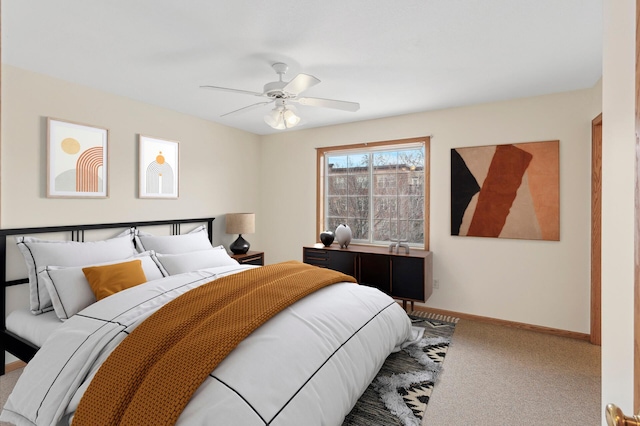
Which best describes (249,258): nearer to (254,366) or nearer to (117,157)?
(117,157)

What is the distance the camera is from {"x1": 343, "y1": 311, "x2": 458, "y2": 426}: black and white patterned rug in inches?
79.7

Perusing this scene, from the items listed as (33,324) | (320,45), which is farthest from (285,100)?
(33,324)

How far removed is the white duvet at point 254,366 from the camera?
136cm

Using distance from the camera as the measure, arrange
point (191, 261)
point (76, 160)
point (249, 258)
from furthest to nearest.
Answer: point (249, 258), point (191, 261), point (76, 160)

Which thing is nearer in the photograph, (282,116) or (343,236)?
(282,116)

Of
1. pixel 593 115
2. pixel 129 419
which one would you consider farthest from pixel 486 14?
pixel 129 419

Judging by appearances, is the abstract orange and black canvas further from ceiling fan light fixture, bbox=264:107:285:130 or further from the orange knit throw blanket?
the orange knit throw blanket

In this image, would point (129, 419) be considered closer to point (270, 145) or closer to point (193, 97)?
point (193, 97)

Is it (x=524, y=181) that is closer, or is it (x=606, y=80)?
(x=606, y=80)

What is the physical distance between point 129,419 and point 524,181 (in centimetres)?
389

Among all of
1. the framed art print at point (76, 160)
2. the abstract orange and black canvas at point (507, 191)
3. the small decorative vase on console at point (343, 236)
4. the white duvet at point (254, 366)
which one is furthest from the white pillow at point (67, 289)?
the abstract orange and black canvas at point (507, 191)

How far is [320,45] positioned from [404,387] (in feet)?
8.43

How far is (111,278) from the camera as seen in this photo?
2447 mm

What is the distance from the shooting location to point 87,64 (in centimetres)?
264
